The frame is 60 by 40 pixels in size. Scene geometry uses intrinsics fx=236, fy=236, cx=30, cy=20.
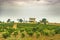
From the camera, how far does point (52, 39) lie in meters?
15.5

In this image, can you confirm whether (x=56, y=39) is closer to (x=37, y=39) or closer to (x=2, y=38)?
(x=37, y=39)

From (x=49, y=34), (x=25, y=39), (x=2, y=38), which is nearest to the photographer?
(x=25, y=39)

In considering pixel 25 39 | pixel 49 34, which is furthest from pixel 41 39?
pixel 49 34

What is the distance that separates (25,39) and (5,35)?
2.38 metres

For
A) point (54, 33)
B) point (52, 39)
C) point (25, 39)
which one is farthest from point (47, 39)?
point (54, 33)

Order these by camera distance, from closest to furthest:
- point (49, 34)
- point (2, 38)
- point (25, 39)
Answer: point (25, 39) → point (2, 38) → point (49, 34)

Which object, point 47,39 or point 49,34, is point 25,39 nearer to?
point 47,39

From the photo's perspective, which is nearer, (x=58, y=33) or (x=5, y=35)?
(x=5, y=35)

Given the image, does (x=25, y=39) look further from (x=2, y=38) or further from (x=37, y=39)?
(x=2, y=38)

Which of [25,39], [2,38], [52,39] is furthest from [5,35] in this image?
[52,39]

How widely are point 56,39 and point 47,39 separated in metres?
0.60

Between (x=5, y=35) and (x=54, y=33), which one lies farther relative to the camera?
(x=54, y=33)

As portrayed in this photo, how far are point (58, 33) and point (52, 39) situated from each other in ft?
11.3

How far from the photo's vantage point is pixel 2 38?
16.0 metres
